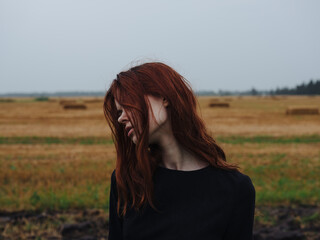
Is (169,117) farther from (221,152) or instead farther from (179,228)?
(179,228)

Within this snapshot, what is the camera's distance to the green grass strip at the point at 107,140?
17.7 meters

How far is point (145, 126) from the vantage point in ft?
5.66

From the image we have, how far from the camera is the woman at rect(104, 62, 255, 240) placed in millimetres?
1701

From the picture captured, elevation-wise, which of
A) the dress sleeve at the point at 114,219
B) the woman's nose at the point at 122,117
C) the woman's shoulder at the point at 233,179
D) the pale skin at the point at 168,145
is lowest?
the dress sleeve at the point at 114,219

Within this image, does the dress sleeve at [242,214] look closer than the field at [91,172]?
Yes

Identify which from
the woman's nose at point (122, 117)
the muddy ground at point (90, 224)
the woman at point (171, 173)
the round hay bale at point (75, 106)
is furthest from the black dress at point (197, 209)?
the round hay bale at point (75, 106)

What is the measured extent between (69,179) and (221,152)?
8287mm

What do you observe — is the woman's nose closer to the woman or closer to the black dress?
the woman

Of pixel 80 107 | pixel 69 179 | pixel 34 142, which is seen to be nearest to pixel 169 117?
pixel 69 179

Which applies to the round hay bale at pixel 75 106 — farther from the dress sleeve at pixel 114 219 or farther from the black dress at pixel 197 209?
the black dress at pixel 197 209

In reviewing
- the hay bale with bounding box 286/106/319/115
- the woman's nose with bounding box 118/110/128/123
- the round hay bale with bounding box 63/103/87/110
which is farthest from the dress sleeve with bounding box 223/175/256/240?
the round hay bale with bounding box 63/103/87/110

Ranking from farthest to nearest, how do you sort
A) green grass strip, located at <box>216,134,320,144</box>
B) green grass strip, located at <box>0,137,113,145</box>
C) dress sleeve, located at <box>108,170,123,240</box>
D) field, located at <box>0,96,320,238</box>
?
green grass strip, located at <box>0,137,113,145</box> → green grass strip, located at <box>216,134,320,144</box> → field, located at <box>0,96,320,238</box> → dress sleeve, located at <box>108,170,123,240</box>

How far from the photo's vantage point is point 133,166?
1.91m

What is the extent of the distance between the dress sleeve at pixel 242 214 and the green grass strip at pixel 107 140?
15.6 metres
